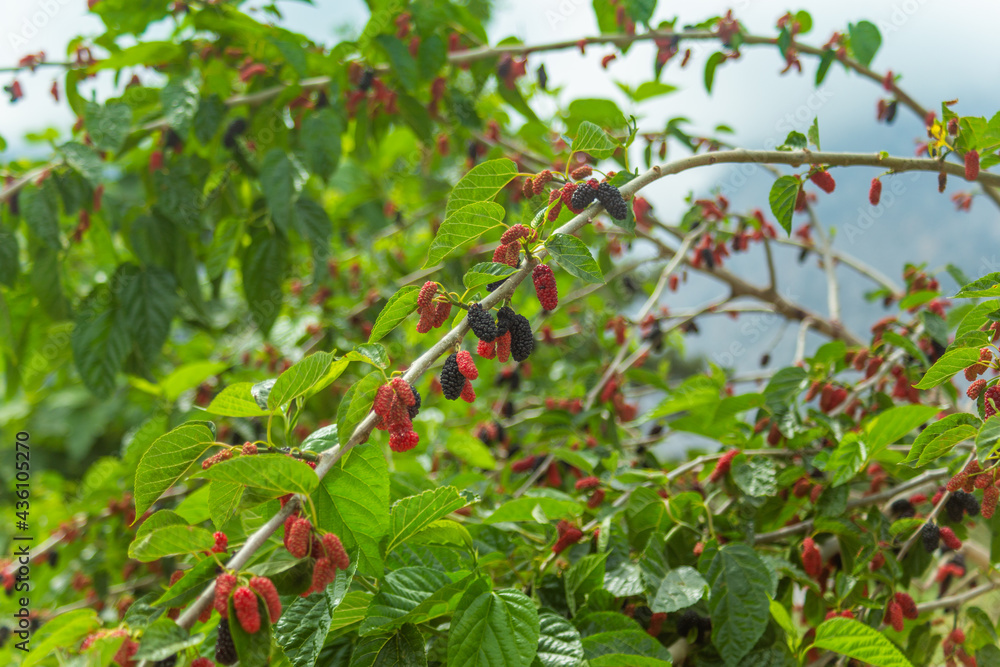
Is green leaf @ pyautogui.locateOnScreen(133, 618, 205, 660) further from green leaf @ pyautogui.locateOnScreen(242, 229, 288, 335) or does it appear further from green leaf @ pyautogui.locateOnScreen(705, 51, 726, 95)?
green leaf @ pyautogui.locateOnScreen(705, 51, 726, 95)

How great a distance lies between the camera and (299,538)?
0.65 metres

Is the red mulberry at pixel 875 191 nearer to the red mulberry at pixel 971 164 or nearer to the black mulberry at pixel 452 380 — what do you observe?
the red mulberry at pixel 971 164

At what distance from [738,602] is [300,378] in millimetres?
729

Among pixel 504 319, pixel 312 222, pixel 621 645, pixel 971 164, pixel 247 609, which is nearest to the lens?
pixel 247 609

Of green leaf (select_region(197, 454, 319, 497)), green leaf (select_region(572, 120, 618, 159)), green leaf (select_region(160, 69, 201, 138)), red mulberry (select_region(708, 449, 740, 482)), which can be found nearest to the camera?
green leaf (select_region(197, 454, 319, 497))

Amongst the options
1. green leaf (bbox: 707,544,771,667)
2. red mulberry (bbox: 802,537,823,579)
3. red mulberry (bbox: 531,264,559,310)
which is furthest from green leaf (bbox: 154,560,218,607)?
red mulberry (bbox: 802,537,823,579)

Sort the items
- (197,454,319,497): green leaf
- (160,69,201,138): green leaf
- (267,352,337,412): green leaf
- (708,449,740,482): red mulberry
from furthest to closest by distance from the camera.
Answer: (160,69,201,138): green leaf
(708,449,740,482): red mulberry
(267,352,337,412): green leaf
(197,454,319,497): green leaf

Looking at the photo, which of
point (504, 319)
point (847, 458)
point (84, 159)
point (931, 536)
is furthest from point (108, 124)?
point (931, 536)

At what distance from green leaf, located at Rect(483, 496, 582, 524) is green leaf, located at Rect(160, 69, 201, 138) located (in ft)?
4.35

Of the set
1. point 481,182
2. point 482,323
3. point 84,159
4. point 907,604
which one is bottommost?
point 907,604

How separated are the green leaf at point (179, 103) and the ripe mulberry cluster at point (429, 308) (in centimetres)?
128

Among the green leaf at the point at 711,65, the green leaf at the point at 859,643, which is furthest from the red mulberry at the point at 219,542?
the green leaf at the point at 711,65

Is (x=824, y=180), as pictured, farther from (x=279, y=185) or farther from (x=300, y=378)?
(x=279, y=185)

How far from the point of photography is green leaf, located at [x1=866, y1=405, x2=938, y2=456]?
103 cm
